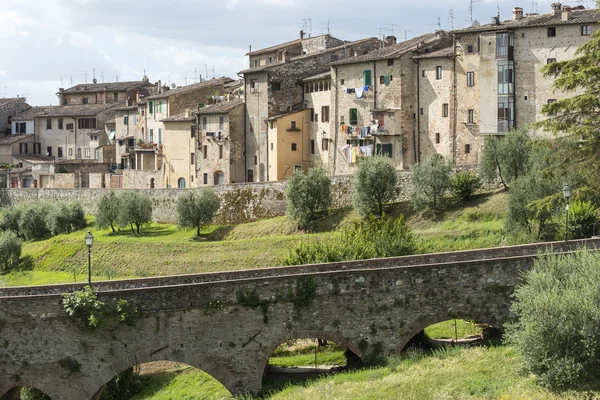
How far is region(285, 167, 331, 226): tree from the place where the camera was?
6359cm

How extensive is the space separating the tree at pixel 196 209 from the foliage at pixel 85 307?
123 feet

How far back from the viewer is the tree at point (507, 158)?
55.0 m

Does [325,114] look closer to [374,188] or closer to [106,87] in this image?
[374,188]

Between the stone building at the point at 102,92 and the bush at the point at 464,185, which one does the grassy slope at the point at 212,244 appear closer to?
the bush at the point at 464,185

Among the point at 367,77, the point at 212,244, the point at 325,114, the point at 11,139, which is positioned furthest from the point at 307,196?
the point at 11,139

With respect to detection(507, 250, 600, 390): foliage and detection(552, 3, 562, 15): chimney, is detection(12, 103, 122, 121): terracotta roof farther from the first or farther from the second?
detection(507, 250, 600, 390): foliage

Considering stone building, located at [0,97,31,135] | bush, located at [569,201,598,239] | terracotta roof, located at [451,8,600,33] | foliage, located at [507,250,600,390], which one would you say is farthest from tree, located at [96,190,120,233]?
stone building, located at [0,97,31,135]

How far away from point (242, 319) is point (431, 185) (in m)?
28.0

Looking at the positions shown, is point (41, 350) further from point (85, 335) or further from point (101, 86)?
point (101, 86)

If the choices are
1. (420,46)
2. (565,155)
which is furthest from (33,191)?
(565,155)

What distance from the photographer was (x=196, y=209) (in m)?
69.1

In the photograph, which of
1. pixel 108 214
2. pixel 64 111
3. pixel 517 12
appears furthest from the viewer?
pixel 64 111

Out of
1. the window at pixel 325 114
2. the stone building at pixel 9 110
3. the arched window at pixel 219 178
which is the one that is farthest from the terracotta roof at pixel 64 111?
the window at pixel 325 114

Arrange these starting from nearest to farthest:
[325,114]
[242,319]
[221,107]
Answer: [242,319]
[325,114]
[221,107]
